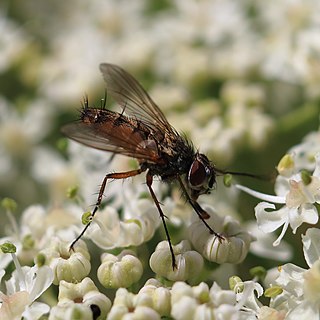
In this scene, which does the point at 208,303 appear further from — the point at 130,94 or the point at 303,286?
the point at 130,94

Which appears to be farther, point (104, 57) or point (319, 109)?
point (104, 57)

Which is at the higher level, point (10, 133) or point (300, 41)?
point (300, 41)

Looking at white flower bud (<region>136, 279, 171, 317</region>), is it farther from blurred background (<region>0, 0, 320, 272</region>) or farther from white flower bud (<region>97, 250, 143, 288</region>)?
blurred background (<region>0, 0, 320, 272</region>)

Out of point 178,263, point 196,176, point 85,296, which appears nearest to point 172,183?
point 196,176

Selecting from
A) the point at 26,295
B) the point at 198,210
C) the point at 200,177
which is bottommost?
the point at 26,295

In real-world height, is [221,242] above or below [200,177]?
below

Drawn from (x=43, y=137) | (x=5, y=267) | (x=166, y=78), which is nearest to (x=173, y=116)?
(x=166, y=78)

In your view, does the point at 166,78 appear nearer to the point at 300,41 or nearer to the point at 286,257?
the point at 300,41

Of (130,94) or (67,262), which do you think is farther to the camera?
(130,94)
